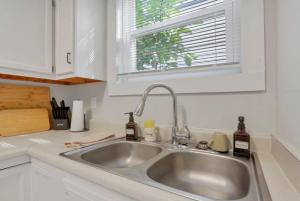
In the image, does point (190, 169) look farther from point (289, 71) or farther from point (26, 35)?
point (26, 35)

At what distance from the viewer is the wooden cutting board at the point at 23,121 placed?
4.14ft

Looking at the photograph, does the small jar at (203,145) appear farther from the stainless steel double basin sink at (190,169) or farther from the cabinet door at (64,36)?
the cabinet door at (64,36)

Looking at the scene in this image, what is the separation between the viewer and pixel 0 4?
3.67 ft

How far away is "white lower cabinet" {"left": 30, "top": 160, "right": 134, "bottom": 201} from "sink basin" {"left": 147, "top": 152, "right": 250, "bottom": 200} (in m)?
0.19

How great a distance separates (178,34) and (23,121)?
1344 millimetres

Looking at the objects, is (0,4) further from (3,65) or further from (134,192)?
(134,192)

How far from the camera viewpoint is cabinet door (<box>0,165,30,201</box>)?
88cm

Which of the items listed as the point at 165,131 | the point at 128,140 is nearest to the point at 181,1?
the point at 165,131

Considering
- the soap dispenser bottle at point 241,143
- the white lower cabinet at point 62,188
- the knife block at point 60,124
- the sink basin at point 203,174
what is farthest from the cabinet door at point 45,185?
the soap dispenser bottle at point 241,143

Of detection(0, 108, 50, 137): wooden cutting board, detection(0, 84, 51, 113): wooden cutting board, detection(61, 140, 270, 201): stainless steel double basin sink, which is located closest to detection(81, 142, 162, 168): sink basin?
detection(61, 140, 270, 201): stainless steel double basin sink

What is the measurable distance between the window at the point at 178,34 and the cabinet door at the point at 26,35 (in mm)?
595

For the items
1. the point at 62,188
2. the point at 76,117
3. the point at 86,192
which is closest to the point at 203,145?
the point at 86,192

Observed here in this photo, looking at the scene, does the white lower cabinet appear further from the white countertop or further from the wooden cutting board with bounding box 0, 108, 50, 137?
the wooden cutting board with bounding box 0, 108, 50, 137

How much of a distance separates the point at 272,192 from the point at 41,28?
1651mm
